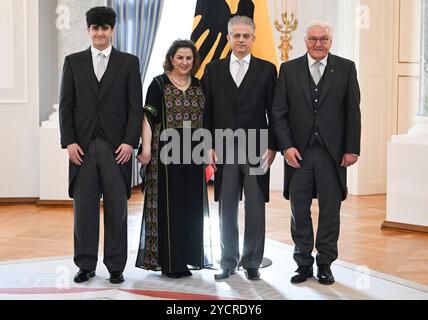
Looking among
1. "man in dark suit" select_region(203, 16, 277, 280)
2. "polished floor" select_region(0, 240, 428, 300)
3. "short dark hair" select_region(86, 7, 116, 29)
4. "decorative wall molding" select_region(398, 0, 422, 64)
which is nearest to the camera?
"polished floor" select_region(0, 240, 428, 300)

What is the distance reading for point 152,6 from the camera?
7844 millimetres

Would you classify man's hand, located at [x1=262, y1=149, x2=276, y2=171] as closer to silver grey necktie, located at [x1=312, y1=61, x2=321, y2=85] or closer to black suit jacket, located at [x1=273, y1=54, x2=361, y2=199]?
black suit jacket, located at [x1=273, y1=54, x2=361, y2=199]

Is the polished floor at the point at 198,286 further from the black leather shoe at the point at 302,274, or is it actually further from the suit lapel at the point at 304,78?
the suit lapel at the point at 304,78

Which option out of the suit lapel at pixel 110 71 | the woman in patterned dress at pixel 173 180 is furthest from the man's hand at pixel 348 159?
the suit lapel at pixel 110 71

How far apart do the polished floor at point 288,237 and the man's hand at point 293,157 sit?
71 centimetres

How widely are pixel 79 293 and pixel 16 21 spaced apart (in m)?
4.01

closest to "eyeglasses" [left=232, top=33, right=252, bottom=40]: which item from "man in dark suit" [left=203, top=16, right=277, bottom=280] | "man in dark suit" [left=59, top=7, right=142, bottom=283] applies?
"man in dark suit" [left=203, top=16, right=277, bottom=280]

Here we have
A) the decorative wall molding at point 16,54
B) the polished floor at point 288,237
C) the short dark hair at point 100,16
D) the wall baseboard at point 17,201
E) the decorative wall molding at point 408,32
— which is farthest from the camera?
the decorative wall molding at point 408,32

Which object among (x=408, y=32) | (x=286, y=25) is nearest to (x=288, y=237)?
(x=286, y=25)

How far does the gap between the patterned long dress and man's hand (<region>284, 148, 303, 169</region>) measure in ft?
1.72

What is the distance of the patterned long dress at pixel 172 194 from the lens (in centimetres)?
416

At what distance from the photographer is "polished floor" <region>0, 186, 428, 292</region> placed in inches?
187

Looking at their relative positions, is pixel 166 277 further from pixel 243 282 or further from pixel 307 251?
pixel 307 251

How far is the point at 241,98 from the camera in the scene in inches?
164
